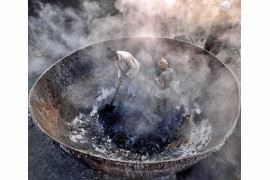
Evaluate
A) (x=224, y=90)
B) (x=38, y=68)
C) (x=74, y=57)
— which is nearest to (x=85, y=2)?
(x=38, y=68)

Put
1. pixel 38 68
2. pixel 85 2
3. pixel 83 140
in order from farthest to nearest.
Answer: pixel 85 2 → pixel 38 68 → pixel 83 140

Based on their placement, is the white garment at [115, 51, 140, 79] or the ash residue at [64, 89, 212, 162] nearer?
the ash residue at [64, 89, 212, 162]

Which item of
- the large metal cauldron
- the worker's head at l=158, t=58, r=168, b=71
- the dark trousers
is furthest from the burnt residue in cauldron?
the dark trousers

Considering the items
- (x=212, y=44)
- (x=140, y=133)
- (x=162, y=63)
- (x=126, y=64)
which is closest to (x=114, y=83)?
(x=126, y=64)

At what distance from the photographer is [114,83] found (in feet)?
15.7

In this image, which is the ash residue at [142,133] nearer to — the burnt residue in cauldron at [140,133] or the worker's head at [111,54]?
the burnt residue in cauldron at [140,133]

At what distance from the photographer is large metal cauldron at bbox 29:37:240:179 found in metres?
2.47

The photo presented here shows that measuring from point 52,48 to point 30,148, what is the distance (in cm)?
338

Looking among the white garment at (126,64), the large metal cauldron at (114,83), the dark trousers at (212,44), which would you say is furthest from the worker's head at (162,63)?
the dark trousers at (212,44)

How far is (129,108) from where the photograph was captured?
4336 millimetres

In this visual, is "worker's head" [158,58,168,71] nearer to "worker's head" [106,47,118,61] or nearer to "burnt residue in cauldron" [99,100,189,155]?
"worker's head" [106,47,118,61]

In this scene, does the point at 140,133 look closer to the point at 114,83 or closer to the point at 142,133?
the point at 142,133

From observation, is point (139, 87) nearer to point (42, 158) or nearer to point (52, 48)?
point (42, 158)

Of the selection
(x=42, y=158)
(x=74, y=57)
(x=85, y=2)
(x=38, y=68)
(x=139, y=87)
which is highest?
(x=85, y=2)
